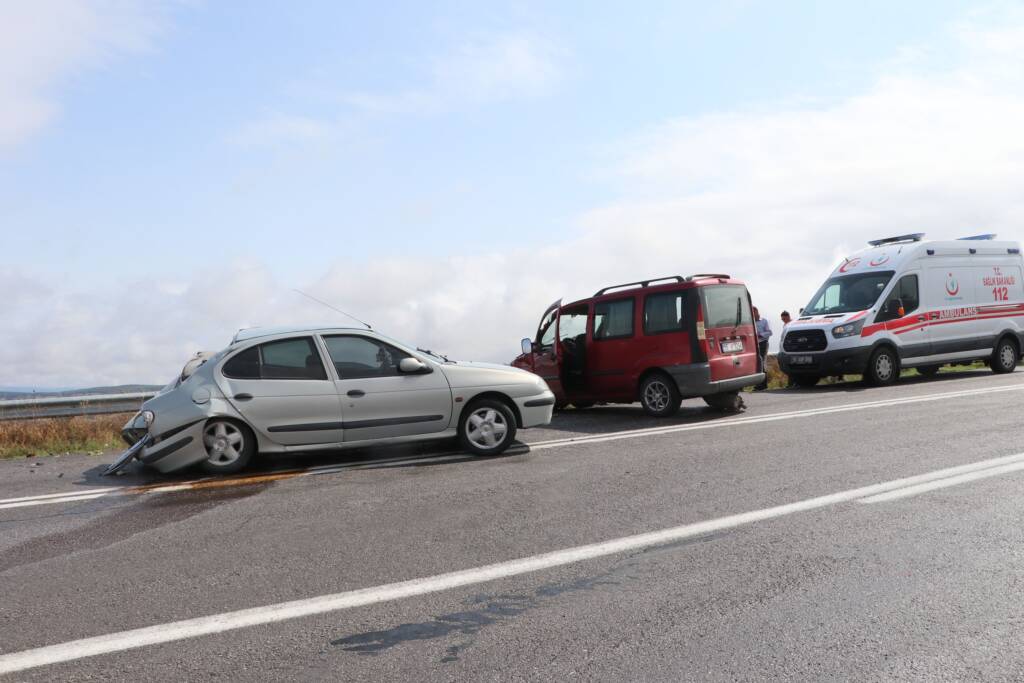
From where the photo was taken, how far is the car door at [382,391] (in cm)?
907

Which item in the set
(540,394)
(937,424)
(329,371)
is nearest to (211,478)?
(329,371)

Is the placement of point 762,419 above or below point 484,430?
below

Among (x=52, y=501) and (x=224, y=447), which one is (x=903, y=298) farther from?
(x=52, y=501)

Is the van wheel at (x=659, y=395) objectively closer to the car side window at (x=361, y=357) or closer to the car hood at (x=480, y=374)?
the car hood at (x=480, y=374)

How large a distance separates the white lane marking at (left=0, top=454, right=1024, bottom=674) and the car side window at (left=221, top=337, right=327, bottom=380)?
4.76 metres

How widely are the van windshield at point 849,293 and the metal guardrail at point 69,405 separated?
45.9 ft

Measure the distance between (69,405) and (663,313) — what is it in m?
10.2

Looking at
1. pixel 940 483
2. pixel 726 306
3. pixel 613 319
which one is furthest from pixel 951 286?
pixel 940 483

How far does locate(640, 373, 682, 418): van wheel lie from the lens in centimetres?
1255

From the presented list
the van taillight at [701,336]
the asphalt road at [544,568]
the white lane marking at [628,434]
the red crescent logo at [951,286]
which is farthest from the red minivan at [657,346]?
the red crescent logo at [951,286]

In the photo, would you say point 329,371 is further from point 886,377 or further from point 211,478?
point 886,377

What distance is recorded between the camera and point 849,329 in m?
17.8

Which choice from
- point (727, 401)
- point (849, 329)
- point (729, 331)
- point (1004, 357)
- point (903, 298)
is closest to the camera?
point (729, 331)

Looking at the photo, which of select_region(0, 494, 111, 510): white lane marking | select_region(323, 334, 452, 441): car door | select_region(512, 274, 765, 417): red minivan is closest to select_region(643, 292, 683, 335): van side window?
select_region(512, 274, 765, 417): red minivan
